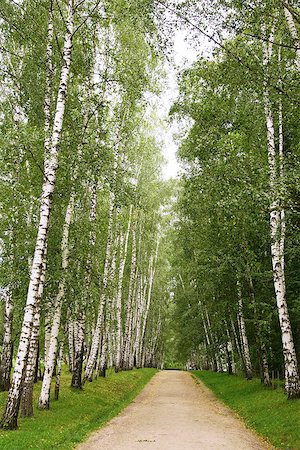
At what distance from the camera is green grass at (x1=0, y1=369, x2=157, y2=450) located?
8930 mm

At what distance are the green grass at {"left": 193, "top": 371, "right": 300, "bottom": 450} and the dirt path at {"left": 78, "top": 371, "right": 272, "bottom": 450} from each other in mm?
420

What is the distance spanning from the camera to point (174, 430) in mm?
10734

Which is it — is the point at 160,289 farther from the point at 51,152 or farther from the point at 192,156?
the point at 51,152

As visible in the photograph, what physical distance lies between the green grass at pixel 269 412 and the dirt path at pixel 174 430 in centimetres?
42

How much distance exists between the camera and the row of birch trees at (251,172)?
1099 cm

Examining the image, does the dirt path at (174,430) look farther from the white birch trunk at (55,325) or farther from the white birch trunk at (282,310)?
the white birch trunk at (55,325)

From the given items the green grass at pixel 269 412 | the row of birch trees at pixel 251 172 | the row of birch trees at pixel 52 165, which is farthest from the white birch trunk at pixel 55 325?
the green grass at pixel 269 412

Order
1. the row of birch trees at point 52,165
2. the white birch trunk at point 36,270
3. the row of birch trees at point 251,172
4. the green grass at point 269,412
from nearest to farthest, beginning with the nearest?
the white birch trunk at point 36,270 → the green grass at point 269,412 → the row of birch trees at point 251,172 → the row of birch trees at point 52,165

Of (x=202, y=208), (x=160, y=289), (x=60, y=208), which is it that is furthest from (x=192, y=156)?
(x=160, y=289)

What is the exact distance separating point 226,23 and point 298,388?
1156 cm

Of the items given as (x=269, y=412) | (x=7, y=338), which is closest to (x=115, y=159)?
(x=7, y=338)

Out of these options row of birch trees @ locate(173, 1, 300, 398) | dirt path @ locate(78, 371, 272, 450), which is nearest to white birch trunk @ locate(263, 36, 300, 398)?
row of birch trees @ locate(173, 1, 300, 398)

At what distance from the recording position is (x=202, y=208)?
1997 centimetres

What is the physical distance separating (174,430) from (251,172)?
7.39 meters
